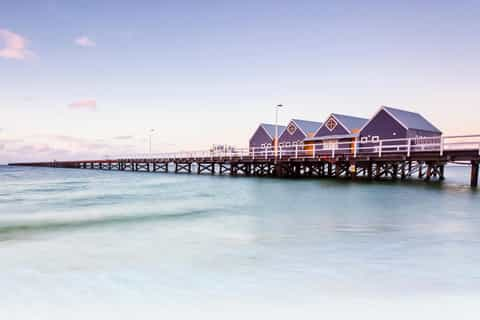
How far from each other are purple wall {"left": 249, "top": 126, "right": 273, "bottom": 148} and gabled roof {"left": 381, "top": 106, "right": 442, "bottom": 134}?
15741 mm

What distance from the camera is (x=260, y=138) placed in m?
40.3

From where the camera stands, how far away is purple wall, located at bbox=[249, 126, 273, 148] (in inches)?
1544

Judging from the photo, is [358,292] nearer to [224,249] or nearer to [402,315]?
[402,315]

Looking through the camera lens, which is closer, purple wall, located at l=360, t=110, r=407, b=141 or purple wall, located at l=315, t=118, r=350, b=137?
purple wall, located at l=360, t=110, r=407, b=141

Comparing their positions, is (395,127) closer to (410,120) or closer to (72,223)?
(410,120)

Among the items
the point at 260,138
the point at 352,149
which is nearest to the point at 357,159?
the point at 352,149

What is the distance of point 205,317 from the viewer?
287cm

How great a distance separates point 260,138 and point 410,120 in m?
18.8

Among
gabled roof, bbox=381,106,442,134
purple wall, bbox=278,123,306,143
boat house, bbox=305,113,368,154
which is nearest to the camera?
gabled roof, bbox=381,106,442,134

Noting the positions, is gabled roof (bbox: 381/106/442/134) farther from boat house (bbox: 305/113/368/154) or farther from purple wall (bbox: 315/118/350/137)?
purple wall (bbox: 315/118/350/137)

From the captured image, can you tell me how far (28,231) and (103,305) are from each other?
5.45 metres

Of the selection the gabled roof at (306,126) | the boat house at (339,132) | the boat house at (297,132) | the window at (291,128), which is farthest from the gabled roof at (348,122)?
the window at (291,128)

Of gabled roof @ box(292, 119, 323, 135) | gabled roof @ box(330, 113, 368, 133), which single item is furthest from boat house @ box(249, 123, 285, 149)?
gabled roof @ box(330, 113, 368, 133)

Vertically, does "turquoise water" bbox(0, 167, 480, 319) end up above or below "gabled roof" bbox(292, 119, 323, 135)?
below
